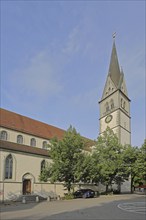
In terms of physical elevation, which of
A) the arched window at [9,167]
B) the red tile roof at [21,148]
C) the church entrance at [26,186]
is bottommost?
the church entrance at [26,186]

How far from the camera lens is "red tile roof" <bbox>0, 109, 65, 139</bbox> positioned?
37.3 meters

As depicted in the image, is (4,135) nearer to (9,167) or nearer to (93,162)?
(9,167)

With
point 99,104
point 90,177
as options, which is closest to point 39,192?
point 90,177

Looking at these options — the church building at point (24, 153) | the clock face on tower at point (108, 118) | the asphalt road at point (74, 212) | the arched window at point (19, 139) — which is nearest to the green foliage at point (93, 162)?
the church building at point (24, 153)

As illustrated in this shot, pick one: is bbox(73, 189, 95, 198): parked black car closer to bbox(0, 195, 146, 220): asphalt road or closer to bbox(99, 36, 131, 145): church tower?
bbox(0, 195, 146, 220): asphalt road

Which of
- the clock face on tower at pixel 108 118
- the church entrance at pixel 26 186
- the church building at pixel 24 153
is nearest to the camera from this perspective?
the church building at pixel 24 153

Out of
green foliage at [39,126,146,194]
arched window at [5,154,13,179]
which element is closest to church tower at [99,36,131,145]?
green foliage at [39,126,146,194]

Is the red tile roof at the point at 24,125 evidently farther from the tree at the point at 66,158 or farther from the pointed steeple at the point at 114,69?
the pointed steeple at the point at 114,69

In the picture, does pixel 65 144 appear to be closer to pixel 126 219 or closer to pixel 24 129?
pixel 24 129

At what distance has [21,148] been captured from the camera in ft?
117

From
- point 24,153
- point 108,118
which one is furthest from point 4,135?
point 108,118

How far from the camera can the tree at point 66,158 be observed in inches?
1259

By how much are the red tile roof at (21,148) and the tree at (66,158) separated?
13.3 ft

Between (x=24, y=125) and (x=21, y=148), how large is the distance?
5.39 meters
